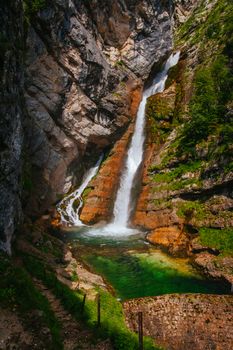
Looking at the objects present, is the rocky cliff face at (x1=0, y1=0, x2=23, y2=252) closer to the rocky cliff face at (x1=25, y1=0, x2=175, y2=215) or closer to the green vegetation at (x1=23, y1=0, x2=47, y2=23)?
the rocky cliff face at (x1=25, y1=0, x2=175, y2=215)

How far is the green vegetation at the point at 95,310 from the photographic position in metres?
13.1

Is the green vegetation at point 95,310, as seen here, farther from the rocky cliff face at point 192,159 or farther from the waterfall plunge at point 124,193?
the waterfall plunge at point 124,193

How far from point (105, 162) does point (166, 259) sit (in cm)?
1772

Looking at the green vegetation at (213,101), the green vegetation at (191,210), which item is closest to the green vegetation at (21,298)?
the green vegetation at (191,210)

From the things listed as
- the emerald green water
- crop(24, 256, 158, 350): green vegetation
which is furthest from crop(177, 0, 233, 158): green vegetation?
crop(24, 256, 158, 350): green vegetation

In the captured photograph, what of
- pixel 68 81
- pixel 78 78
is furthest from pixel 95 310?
pixel 78 78

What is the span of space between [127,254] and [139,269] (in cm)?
267

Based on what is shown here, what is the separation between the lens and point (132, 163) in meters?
38.4

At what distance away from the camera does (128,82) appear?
1668 inches

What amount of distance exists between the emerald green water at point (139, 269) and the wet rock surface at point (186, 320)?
2525 mm

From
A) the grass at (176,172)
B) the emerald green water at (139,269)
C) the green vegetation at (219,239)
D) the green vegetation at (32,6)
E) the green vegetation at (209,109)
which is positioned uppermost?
the green vegetation at (32,6)

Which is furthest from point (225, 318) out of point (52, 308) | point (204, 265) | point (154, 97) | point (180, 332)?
point (154, 97)

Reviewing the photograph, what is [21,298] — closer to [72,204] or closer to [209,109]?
[72,204]

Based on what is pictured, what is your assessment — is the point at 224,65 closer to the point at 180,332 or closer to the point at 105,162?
the point at 105,162
